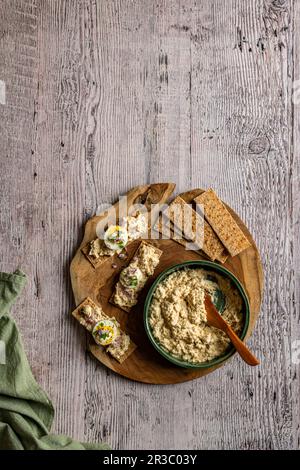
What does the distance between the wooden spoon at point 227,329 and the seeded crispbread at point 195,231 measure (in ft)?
0.67

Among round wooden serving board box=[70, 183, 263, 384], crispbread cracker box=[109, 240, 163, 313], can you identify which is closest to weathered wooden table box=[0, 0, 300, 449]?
round wooden serving board box=[70, 183, 263, 384]

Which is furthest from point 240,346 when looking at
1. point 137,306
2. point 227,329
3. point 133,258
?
point 133,258

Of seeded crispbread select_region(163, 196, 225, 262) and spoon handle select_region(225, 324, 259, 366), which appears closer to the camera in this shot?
spoon handle select_region(225, 324, 259, 366)

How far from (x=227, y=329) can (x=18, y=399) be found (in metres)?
0.89

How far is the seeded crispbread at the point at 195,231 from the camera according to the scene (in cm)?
252

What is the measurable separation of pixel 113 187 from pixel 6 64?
2.30 ft

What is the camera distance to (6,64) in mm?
2584

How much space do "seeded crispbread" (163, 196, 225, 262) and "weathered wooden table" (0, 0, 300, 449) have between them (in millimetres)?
161

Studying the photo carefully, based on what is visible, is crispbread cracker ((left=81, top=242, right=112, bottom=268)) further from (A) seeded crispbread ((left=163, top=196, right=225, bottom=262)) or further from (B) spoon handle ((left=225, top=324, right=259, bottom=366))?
(B) spoon handle ((left=225, top=324, right=259, bottom=366))

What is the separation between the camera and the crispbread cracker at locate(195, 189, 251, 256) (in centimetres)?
252

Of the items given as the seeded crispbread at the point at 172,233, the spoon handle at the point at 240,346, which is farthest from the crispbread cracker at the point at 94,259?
the spoon handle at the point at 240,346

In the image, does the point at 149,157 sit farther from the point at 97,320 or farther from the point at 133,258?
the point at 97,320

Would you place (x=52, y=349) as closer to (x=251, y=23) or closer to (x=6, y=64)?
(x=6, y=64)

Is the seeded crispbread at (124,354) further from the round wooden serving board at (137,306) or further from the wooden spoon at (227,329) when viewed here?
the wooden spoon at (227,329)
